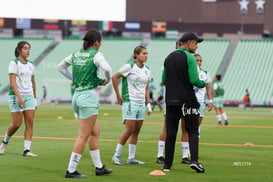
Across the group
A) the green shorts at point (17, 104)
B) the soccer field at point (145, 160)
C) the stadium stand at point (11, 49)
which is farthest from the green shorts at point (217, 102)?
the stadium stand at point (11, 49)

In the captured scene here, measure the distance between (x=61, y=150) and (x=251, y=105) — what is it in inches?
1555

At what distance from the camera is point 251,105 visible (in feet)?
173

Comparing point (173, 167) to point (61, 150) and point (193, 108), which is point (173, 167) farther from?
point (61, 150)

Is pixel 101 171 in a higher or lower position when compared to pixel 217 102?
higher

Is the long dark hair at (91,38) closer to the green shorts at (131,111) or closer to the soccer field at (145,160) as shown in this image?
the soccer field at (145,160)

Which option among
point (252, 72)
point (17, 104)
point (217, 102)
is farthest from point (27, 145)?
point (252, 72)

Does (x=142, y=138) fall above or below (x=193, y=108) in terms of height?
below

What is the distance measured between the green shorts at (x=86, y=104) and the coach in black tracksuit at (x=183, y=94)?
1.52 meters

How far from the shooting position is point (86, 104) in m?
10.2

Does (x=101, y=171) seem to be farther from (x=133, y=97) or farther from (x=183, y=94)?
(x=133, y=97)

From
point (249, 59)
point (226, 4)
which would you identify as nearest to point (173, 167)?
point (249, 59)

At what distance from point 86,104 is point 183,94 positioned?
5.89 ft

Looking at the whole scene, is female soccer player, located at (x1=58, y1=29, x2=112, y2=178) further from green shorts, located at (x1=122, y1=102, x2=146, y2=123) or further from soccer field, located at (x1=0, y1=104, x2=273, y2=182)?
green shorts, located at (x1=122, y1=102, x2=146, y2=123)

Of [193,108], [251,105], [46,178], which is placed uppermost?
[193,108]
